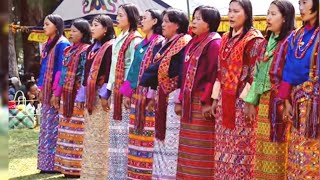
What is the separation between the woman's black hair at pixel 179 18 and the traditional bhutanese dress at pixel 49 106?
2.12 meters

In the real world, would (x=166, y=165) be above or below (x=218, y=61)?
below

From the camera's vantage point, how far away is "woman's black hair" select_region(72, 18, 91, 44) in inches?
234

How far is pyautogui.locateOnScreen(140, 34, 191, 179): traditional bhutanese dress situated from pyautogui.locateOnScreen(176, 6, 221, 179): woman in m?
0.19

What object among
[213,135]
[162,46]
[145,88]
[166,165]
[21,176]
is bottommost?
[21,176]

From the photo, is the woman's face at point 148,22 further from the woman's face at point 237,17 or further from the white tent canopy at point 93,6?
the white tent canopy at point 93,6

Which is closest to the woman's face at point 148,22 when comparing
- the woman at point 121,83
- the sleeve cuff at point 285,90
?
the woman at point 121,83

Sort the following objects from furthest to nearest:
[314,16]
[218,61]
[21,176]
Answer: [21,176], [218,61], [314,16]

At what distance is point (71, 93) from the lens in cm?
582

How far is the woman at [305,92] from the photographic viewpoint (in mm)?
3000

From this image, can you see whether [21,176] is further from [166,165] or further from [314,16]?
[314,16]

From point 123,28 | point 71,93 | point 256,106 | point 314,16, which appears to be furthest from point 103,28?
point 314,16

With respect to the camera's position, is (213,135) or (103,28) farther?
(103,28)

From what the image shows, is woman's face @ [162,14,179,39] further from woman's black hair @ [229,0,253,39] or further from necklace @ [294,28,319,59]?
necklace @ [294,28,319,59]

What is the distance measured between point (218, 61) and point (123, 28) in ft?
4.49
